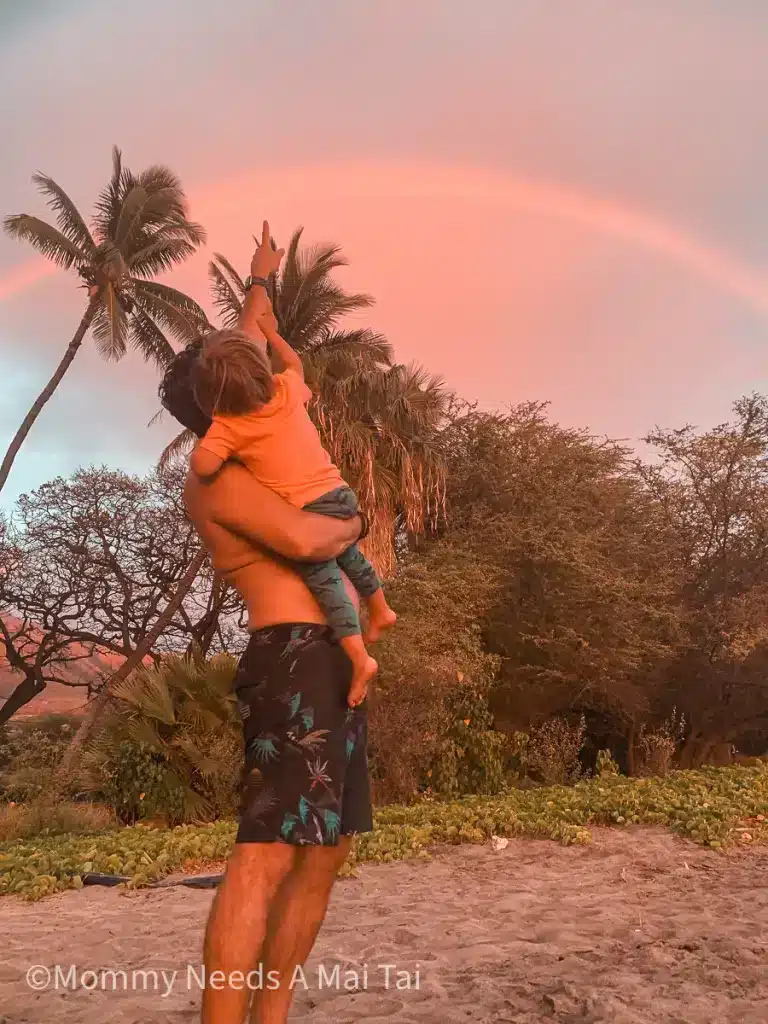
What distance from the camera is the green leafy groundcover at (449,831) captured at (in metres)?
5.58

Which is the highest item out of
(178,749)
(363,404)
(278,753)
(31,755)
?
(363,404)

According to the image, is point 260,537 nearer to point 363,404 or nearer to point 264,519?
point 264,519

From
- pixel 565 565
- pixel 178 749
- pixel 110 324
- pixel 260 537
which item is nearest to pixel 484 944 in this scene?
pixel 260 537

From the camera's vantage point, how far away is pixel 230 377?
1.92m

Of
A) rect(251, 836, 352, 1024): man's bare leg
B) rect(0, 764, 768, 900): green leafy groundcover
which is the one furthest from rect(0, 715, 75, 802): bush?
rect(251, 836, 352, 1024): man's bare leg

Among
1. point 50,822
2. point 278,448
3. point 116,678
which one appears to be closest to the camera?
point 278,448

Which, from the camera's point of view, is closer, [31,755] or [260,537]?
[260,537]

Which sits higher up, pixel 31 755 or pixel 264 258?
pixel 264 258

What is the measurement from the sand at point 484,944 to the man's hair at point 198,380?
2.03 m

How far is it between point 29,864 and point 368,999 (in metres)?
4.08

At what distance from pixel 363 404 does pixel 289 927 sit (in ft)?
45.5

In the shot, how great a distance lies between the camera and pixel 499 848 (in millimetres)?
5957

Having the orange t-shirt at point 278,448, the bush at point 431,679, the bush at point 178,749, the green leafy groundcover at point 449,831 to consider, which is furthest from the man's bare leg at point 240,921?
the bush at point 431,679

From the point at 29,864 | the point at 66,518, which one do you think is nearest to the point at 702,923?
the point at 29,864
